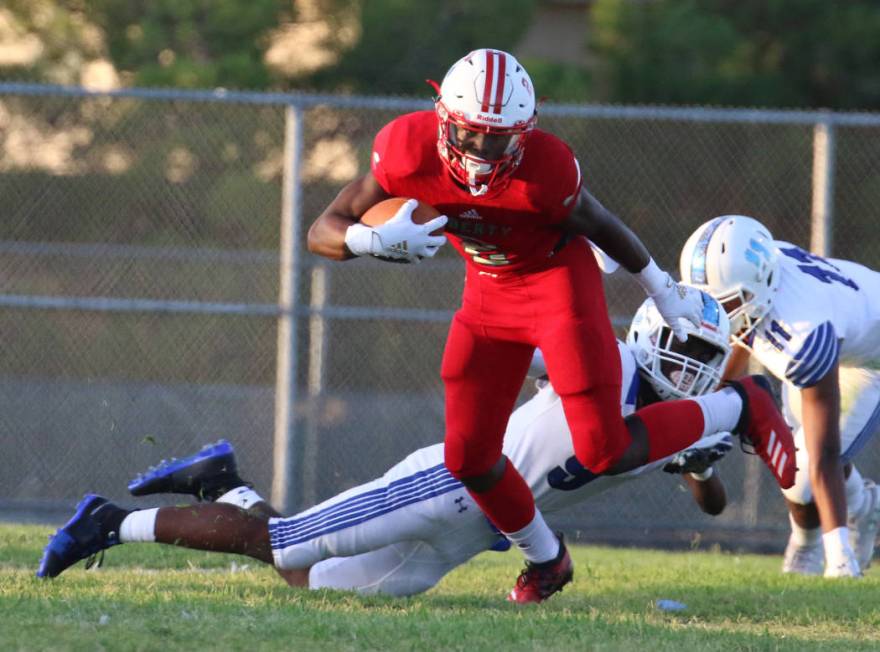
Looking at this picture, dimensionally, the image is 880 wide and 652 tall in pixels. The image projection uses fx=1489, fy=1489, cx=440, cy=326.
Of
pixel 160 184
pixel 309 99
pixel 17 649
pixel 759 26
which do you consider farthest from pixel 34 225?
pixel 759 26

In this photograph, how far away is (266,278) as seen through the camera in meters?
11.8

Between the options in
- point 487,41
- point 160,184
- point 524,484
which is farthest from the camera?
point 487,41

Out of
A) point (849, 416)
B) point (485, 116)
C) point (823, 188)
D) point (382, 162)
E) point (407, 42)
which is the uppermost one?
point (485, 116)

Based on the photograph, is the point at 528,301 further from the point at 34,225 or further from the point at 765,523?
the point at 34,225

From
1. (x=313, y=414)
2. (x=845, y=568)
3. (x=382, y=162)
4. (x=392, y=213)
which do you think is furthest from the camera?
(x=313, y=414)

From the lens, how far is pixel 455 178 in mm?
4852

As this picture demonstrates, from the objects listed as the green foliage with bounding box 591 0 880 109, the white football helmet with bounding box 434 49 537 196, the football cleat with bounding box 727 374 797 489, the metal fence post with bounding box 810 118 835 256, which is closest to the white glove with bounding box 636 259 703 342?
the football cleat with bounding box 727 374 797 489

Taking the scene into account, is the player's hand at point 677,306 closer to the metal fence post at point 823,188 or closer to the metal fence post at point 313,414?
the metal fence post at point 823,188

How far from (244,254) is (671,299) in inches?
266

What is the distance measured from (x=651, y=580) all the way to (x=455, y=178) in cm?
221

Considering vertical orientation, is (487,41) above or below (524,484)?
below

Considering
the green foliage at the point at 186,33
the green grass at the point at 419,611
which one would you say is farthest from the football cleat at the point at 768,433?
the green foliage at the point at 186,33

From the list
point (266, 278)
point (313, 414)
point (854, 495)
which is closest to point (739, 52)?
point (266, 278)

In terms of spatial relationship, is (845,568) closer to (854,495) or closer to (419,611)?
(854,495)
